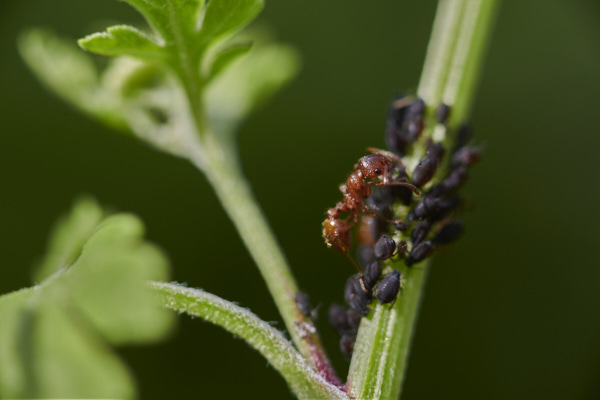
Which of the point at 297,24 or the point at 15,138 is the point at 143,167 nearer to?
the point at 15,138

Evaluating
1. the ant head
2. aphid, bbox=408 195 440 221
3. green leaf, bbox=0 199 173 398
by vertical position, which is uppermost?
the ant head

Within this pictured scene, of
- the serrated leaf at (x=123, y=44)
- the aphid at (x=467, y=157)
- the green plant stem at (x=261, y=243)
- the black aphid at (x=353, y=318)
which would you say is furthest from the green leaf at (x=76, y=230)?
the aphid at (x=467, y=157)

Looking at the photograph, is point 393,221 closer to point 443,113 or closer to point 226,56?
point 443,113

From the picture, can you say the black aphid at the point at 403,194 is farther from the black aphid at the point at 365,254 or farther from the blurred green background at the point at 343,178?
the blurred green background at the point at 343,178

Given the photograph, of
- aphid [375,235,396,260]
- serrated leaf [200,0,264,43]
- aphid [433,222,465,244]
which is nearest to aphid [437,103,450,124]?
aphid [433,222,465,244]

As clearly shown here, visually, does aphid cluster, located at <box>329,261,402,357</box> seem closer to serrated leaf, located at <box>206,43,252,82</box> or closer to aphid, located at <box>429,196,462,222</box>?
aphid, located at <box>429,196,462,222</box>
